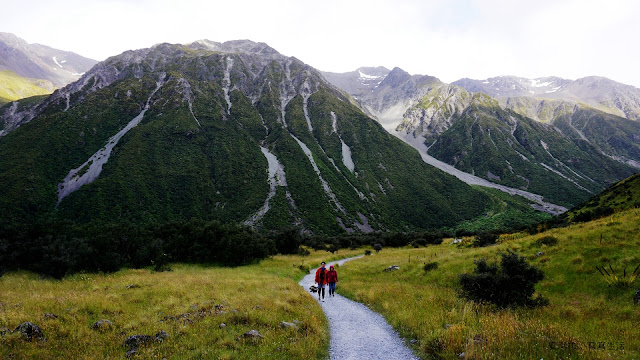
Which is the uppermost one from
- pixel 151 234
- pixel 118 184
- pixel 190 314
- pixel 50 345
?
pixel 50 345

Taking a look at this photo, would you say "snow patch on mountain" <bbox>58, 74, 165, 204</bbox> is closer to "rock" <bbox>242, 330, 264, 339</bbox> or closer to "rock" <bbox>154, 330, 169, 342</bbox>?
"rock" <bbox>154, 330, 169, 342</bbox>

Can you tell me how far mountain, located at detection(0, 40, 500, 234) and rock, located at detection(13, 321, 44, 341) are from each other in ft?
335

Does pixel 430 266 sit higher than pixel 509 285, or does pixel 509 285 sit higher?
pixel 509 285

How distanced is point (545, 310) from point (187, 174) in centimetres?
14921

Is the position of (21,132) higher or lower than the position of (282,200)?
higher

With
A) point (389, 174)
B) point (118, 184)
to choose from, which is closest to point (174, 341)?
point (118, 184)

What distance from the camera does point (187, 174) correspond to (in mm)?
138375

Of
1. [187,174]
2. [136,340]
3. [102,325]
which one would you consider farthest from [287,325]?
[187,174]

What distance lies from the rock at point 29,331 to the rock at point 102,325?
62.5 inches

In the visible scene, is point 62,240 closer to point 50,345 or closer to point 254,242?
point 254,242

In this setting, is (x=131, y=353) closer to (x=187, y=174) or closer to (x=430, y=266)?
(x=430, y=266)

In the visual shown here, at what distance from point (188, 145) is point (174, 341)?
16472cm

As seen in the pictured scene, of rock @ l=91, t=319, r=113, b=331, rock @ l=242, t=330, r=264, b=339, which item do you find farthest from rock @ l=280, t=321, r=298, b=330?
rock @ l=91, t=319, r=113, b=331

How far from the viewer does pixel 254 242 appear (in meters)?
40.1
